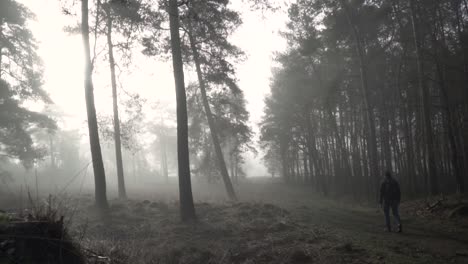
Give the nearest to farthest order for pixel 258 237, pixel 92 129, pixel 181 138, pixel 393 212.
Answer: pixel 258 237, pixel 393 212, pixel 181 138, pixel 92 129

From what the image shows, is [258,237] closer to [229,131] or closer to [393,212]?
[393,212]

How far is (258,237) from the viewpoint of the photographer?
8.33m

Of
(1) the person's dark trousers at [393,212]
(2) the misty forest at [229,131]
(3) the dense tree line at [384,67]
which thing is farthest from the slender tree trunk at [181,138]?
(1) the person's dark trousers at [393,212]

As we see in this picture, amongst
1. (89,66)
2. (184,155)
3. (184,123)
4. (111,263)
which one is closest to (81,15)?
(89,66)

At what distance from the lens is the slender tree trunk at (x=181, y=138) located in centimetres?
1067

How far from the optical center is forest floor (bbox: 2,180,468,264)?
632 centimetres

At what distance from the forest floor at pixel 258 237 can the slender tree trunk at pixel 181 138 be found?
2.00 ft

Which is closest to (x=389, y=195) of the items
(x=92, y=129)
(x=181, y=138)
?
(x=181, y=138)

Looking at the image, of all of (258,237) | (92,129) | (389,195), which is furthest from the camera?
(92,129)

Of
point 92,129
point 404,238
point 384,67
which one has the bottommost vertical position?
point 404,238

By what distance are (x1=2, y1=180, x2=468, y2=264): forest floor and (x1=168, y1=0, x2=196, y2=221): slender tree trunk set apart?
61 cm

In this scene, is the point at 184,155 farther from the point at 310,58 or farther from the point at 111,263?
Answer: the point at 310,58

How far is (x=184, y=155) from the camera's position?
10.8 m

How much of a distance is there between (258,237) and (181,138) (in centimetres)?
455
